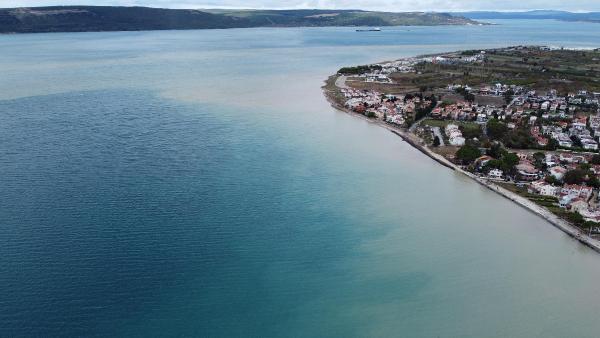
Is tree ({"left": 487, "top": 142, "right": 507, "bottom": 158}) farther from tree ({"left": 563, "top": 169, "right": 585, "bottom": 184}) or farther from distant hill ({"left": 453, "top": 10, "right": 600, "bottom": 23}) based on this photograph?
distant hill ({"left": 453, "top": 10, "right": 600, "bottom": 23})

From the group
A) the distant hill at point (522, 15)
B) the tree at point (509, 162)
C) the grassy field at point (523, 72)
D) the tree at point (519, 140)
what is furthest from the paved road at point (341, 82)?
the distant hill at point (522, 15)

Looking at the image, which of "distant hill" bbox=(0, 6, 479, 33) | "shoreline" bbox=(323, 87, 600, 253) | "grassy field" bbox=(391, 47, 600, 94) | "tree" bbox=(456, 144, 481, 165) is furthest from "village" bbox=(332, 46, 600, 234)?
"distant hill" bbox=(0, 6, 479, 33)

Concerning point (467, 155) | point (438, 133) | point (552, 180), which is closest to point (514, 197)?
point (552, 180)

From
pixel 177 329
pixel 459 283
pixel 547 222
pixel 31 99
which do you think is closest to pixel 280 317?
pixel 177 329

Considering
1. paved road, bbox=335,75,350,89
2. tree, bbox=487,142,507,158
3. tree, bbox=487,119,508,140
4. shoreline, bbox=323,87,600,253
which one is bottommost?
shoreline, bbox=323,87,600,253

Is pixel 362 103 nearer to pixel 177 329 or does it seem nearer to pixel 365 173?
pixel 365 173

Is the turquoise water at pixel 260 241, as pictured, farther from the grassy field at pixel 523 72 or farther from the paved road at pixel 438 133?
the grassy field at pixel 523 72

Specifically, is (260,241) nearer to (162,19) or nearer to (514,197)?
(514,197)
